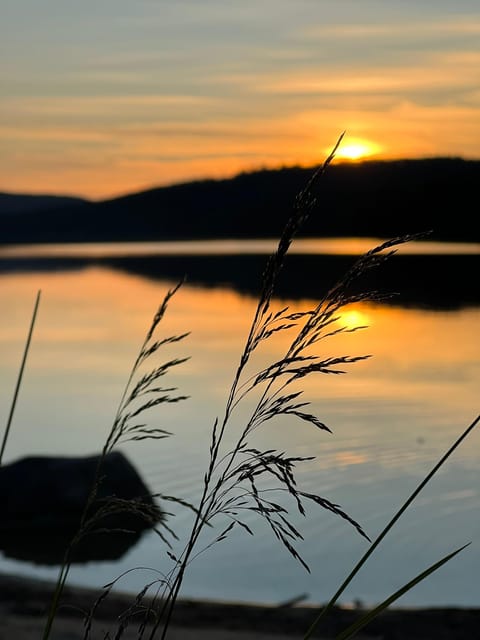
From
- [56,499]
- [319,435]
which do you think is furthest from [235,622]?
[319,435]

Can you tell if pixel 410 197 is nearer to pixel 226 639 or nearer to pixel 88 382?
pixel 88 382

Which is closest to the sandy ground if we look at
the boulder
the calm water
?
the calm water

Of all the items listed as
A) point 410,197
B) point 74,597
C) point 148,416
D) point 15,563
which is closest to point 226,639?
point 74,597

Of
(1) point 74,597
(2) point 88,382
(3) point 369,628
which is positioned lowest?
(2) point 88,382

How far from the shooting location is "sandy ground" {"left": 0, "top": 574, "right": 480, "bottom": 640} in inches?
234

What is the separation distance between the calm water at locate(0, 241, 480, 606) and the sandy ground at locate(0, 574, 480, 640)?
2.24ft

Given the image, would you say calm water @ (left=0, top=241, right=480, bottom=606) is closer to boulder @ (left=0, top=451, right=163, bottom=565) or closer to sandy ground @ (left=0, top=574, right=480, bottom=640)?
boulder @ (left=0, top=451, right=163, bottom=565)

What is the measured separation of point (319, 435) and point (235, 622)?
6520 millimetres

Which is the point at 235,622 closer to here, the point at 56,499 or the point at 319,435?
the point at 56,499

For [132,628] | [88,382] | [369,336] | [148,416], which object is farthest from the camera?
[369,336]

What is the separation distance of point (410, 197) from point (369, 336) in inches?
3445

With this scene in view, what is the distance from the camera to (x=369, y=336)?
26328 millimetres

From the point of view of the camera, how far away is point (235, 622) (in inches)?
251

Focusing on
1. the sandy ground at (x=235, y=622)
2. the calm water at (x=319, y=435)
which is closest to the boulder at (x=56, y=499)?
the calm water at (x=319, y=435)
